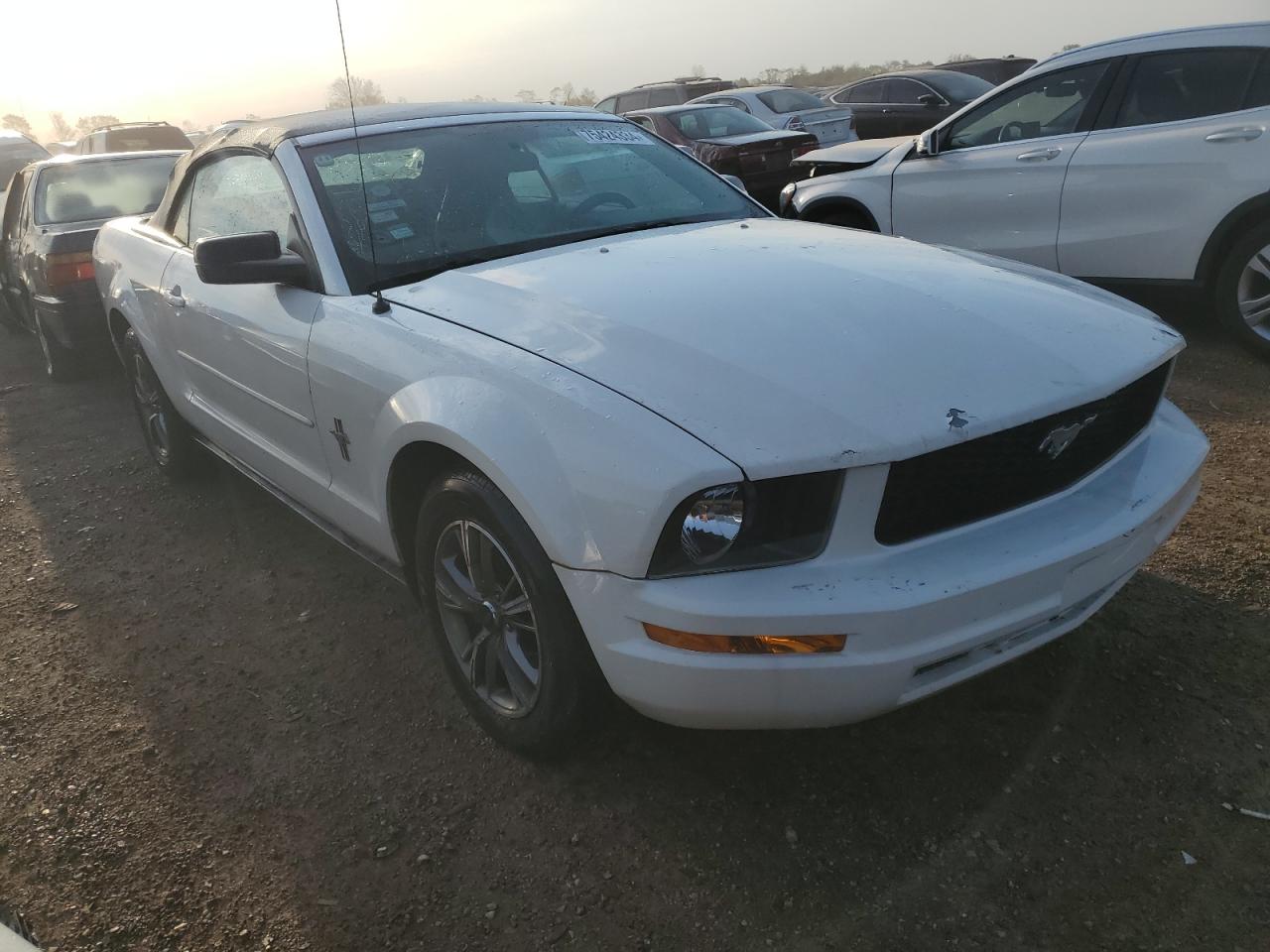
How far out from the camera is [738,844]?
216 cm

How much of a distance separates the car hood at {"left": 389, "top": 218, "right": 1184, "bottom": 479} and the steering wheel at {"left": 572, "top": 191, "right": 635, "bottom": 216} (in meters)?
0.37

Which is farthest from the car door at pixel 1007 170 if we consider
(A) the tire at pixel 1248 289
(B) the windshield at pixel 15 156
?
(B) the windshield at pixel 15 156

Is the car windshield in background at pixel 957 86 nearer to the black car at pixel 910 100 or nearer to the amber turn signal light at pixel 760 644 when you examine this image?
the black car at pixel 910 100

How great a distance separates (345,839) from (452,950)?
467 mm

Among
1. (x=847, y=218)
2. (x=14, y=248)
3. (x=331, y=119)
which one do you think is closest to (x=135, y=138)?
(x=14, y=248)

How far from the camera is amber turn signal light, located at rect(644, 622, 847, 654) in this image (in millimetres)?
1800

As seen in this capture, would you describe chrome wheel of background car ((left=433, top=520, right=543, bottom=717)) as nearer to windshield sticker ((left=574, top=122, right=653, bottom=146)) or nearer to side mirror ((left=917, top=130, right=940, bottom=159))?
windshield sticker ((left=574, top=122, right=653, bottom=146))

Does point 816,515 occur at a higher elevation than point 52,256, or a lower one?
higher

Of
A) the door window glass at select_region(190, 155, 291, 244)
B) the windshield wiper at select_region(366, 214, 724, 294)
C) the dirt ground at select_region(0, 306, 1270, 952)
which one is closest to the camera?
the dirt ground at select_region(0, 306, 1270, 952)

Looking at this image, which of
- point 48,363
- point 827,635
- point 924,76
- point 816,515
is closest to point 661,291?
point 816,515

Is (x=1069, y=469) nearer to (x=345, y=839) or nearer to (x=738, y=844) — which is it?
(x=738, y=844)

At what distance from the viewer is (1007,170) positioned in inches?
215

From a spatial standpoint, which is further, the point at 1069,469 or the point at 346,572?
the point at 346,572

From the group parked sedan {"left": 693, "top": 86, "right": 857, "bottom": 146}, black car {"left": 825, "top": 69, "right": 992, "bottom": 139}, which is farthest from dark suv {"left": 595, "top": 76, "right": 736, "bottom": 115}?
black car {"left": 825, "top": 69, "right": 992, "bottom": 139}
